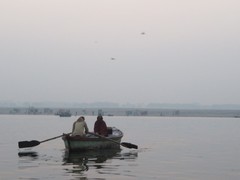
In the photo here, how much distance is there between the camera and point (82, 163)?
2595 cm

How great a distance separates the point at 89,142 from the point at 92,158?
2112mm

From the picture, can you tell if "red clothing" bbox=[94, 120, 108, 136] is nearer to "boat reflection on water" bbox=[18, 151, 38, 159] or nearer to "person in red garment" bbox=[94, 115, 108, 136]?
"person in red garment" bbox=[94, 115, 108, 136]

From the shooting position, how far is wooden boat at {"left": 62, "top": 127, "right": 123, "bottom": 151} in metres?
29.4

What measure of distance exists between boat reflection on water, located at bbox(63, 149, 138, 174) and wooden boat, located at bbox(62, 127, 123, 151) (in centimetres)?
31

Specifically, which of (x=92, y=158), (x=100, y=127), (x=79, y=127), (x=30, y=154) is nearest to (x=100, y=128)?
(x=100, y=127)

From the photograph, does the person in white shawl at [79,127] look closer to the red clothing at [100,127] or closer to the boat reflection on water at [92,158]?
the boat reflection on water at [92,158]

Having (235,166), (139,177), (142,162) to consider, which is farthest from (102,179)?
(235,166)

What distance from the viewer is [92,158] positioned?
28.4 meters

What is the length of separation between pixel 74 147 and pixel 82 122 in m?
1.60

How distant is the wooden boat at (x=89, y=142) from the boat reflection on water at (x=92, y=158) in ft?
1.01

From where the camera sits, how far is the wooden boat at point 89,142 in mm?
29438

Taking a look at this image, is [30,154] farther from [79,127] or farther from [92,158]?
[92,158]

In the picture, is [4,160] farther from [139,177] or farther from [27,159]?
[139,177]

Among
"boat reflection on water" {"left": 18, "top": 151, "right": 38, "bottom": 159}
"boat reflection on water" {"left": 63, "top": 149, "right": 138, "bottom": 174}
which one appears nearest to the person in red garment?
"boat reflection on water" {"left": 63, "top": 149, "right": 138, "bottom": 174}
